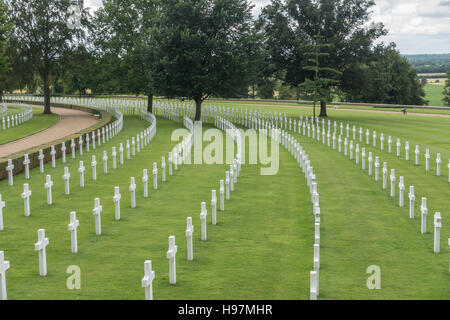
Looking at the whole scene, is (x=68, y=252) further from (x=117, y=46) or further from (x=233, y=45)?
(x=117, y=46)

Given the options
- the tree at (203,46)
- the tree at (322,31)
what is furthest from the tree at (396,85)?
the tree at (203,46)

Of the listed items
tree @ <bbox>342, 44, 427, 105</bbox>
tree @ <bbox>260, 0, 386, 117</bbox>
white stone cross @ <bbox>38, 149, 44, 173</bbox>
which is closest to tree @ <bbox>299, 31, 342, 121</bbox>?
tree @ <bbox>260, 0, 386, 117</bbox>

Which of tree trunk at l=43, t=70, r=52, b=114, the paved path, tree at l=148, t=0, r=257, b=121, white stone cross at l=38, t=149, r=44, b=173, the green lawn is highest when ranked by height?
tree at l=148, t=0, r=257, b=121

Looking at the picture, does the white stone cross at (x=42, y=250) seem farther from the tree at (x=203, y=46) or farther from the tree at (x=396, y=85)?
the tree at (x=396, y=85)

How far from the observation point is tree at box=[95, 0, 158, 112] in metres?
64.8

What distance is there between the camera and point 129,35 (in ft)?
214

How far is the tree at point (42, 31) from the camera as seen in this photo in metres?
63.6

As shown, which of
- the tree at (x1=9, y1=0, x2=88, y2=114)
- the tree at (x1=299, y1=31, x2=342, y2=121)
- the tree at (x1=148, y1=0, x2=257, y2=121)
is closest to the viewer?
the tree at (x1=148, y1=0, x2=257, y2=121)

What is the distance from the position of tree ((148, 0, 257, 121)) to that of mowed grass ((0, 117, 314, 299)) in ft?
103

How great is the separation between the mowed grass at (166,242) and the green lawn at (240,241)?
2 centimetres

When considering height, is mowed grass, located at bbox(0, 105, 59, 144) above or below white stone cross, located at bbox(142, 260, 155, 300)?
below

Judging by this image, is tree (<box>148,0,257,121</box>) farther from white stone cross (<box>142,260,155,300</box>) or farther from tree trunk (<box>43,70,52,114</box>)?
white stone cross (<box>142,260,155,300</box>)

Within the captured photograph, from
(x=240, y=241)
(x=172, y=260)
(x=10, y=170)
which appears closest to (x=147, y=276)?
(x=172, y=260)

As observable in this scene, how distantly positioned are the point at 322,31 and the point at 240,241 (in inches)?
2084
